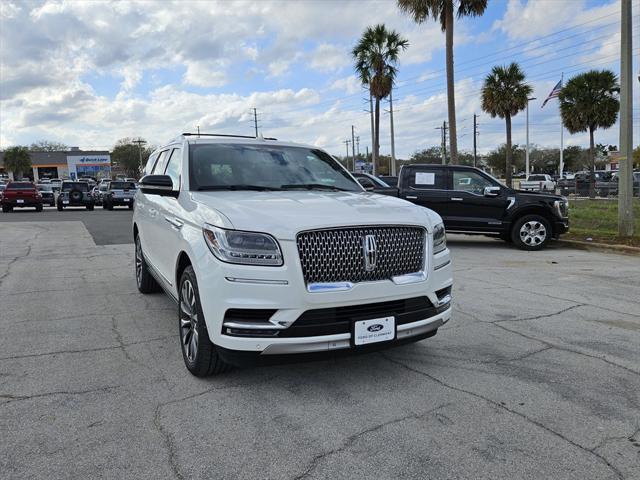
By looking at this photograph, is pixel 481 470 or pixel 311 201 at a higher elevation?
pixel 311 201

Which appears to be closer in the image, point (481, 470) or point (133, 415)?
point (481, 470)

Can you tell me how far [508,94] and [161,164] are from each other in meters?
34.2

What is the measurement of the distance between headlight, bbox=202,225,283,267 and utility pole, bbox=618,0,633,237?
35.3 feet

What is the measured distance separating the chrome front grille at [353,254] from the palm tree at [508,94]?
111 ft

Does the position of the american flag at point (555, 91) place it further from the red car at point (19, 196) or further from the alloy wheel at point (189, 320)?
the alloy wheel at point (189, 320)

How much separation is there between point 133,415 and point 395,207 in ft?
7.82

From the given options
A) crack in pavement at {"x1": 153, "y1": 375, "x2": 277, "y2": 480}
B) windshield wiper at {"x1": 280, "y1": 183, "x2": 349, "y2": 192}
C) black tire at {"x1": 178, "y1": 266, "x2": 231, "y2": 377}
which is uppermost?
windshield wiper at {"x1": 280, "y1": 183, "x2": 349, "y2": 192}

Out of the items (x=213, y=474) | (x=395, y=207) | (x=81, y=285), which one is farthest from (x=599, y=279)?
(x=81, y=285)

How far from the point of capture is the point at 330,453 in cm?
289

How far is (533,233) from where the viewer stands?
449 inches

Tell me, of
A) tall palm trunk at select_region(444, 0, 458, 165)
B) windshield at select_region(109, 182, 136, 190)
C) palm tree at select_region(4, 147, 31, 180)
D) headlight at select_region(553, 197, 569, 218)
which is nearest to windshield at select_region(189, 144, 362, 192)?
headlight at select_region(553, 197, 569, 218)

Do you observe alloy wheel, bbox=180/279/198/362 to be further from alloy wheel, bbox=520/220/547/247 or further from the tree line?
the tree line

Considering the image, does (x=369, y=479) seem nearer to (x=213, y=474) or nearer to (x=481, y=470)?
(x=481, y=470)

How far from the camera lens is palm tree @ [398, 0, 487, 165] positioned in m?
18.2
